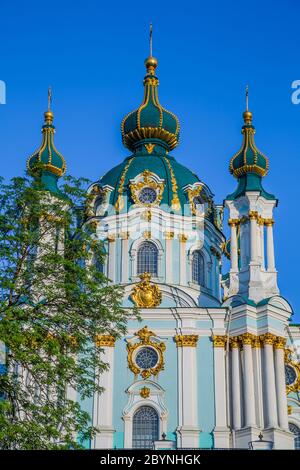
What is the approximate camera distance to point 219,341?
32.6m

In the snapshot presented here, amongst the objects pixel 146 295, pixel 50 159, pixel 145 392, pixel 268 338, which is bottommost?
pixel 145 392

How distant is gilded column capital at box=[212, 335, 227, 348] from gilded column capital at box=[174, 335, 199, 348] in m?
0.58

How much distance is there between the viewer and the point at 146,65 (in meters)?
41.7

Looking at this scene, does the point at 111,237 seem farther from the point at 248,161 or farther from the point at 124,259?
the point at 248,161

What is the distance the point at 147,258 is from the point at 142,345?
156 inches

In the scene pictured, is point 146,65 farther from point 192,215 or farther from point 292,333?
point 292,333

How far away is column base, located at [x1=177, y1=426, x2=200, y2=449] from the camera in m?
30.9

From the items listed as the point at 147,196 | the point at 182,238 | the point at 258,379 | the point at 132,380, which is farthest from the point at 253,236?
the point at 132,380

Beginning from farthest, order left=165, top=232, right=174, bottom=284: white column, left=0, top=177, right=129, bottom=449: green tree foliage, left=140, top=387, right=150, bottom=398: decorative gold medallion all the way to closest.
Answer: left=165, top=232, right=174, bottom=284: white column → left=140, top=387, right=150, bottom=398: decorative gold medallion → left=0, top=177, right=129, bottom=449: green tree foliage

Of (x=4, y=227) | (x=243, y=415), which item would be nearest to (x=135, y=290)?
(x=243, y=415)

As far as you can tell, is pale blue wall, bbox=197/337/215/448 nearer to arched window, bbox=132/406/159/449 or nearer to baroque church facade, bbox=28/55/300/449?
baroque church facade, bbox=28/55/300/449

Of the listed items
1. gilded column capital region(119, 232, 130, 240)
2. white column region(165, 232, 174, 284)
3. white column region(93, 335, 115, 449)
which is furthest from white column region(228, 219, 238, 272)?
white column region(93, 335, 115, 449)

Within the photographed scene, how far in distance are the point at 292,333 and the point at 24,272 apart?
18.0m

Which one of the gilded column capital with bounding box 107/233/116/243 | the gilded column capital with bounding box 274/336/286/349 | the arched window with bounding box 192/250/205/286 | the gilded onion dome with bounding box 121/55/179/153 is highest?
the gilded onion dome with bounding box 121/55/179/153
